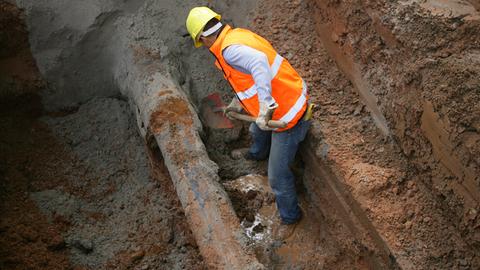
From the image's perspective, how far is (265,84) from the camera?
3.54 meters

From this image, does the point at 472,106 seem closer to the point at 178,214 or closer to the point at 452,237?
the point at 452,237

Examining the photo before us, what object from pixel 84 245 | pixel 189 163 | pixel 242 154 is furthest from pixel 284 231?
pixel 84 245

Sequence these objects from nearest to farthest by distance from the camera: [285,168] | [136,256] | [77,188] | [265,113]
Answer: [265,113] < [136,256] < [285,168] < [77,188]

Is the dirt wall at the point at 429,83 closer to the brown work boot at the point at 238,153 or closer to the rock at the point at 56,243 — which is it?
the brown work boot at the point at 238,153

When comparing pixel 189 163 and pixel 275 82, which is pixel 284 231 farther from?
pixel 275 82

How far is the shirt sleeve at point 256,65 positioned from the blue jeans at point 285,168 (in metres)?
0.44

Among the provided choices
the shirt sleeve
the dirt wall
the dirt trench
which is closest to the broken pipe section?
the dirt trench

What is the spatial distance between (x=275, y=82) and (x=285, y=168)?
2.43ft

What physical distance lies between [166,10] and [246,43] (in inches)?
74.8

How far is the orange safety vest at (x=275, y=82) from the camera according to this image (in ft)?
12.2

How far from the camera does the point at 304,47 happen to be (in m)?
4.66

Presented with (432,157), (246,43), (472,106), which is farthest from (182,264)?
(472,106)

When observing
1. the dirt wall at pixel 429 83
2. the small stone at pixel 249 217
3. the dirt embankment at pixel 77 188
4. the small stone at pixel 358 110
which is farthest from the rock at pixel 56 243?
the dirt wall at pixel 429 83

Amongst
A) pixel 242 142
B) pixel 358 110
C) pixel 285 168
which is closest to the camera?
pixel 285 168
